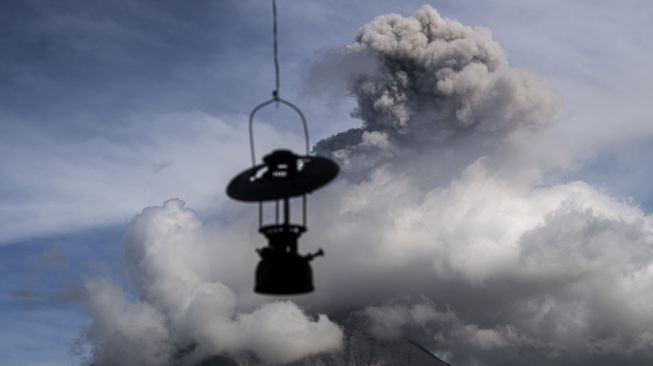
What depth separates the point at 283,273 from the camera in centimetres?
698

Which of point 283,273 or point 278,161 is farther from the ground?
point 278,161

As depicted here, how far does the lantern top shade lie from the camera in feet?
22.6

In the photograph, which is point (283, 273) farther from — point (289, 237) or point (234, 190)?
point (234, 190)

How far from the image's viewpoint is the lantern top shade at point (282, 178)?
6898 millimetres

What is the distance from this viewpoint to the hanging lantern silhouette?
6926 millimetres

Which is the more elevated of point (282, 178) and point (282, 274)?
point (282, 178)

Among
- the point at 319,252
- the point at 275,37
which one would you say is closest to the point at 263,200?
the point at 319,252

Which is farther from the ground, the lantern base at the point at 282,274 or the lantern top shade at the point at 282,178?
the lantern top shade at the point at 282,178

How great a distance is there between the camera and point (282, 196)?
7004 mm

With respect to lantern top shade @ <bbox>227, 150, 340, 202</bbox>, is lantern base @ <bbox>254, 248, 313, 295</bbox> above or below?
below

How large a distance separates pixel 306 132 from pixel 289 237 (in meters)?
1.03

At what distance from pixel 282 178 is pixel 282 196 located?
6.9 inches

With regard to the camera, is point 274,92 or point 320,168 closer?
point 320,168

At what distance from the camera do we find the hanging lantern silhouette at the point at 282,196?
693 centimetres
